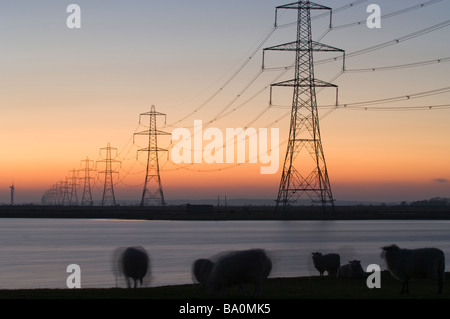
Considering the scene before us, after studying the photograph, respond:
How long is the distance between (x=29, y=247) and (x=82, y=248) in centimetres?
530

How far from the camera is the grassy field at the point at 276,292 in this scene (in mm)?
21936

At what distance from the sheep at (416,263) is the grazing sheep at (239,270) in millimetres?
4937

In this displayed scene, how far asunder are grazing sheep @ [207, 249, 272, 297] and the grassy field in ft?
1.34

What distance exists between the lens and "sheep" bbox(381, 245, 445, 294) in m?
23.4

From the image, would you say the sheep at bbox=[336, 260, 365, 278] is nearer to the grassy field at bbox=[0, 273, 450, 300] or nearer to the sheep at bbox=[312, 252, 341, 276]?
the grassy field at bbox=[0, 273, 450, 300]

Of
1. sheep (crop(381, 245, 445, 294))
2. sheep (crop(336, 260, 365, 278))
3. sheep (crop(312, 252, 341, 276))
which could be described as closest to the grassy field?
sheep (crop(381, 245, 445, 294))

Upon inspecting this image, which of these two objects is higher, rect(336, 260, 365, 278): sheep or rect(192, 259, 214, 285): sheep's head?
rect(192, 259, 214, 285): sheep's head

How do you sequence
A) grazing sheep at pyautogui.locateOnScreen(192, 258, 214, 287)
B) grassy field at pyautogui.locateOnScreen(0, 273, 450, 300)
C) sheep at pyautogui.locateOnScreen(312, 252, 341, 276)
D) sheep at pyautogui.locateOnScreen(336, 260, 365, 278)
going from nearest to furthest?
grassy field at pyautogui.locateOnScreen(0, 273, 450, 300), grazing sheep at pyautogui.locateOnScreen(192, 258, 214, 287), sheep at pyautogui.locateOnScreen(336, 260, 365, 278), sheep at pyautogui.locateOnScreen(312, 252, 341, 276)

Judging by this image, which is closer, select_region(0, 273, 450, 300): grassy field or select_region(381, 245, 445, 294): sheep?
select_region(0, 273, 450, 300): grassy field

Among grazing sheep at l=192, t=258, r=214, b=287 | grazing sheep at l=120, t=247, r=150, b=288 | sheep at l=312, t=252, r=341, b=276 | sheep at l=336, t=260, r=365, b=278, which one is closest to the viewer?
grazing sheep at l=192, t=258, r=214, b=287

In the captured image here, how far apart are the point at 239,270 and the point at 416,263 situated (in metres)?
5.97

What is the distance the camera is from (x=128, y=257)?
27500 millimetres

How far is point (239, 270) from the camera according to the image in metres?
21.1
